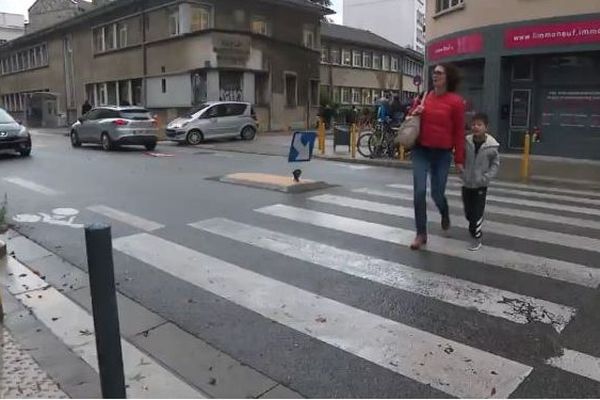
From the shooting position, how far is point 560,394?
3258 millimetres

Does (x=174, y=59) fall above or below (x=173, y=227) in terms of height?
above

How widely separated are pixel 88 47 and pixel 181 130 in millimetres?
18856

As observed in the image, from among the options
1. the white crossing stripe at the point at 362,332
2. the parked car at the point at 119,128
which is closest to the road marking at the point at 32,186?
the white crossing stripe at the point at 362,332

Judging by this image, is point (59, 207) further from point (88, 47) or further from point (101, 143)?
point (88, 47)

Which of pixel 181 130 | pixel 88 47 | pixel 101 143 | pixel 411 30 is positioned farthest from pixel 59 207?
pixel 411 30

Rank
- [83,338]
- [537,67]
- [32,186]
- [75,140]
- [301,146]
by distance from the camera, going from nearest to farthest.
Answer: [83,338] < [301,146] < [32,186] < [537,67] < [75,140]

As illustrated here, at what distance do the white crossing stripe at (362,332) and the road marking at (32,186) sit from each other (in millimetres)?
5071

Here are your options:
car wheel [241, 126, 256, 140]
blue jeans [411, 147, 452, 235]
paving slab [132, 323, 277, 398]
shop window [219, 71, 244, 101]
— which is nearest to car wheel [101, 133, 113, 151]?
car wheel [241, 126, 256, 140]

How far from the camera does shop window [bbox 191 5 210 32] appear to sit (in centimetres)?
2825

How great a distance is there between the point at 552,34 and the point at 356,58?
107ft

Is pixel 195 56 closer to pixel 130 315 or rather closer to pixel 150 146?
pixel 150 146

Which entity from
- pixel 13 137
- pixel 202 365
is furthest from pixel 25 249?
pixel 13 137

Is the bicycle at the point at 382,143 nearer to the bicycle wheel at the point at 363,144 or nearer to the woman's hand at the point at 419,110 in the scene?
the bicycle wheel at the point at 363,144

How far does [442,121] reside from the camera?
5.85m
